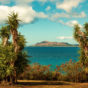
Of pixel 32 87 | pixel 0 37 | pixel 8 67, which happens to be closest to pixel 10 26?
pixel 0 37

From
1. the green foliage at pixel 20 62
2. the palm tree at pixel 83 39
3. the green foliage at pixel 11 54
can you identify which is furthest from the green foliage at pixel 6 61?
the palm tree at pixel 83 39

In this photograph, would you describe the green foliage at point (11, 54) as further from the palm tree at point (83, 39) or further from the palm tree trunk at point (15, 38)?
the palm tree at point (83, 39)

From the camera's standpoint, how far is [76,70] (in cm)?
2758

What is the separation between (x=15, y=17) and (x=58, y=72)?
584 inches

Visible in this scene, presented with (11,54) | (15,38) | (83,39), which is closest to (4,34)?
(15,38)

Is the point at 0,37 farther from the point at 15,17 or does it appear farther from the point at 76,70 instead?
the point at 76,70

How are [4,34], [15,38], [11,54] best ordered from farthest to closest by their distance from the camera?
[4,34]
[15,38]
[11,54]

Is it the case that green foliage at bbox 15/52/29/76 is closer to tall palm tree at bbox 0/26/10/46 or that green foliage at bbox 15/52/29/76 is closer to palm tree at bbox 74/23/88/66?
tall palm tree at bbox 0/26/10/46

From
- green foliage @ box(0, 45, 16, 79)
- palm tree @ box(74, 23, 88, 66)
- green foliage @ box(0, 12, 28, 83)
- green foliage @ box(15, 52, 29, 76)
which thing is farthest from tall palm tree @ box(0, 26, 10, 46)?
palm tree @ box(74, 23, 88, 66)

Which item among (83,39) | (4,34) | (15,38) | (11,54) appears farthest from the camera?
(83,39)

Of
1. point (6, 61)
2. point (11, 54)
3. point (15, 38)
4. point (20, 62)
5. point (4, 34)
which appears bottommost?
point (20, 62)

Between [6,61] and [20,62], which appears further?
[20,62]

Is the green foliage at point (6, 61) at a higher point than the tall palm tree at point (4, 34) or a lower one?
lower

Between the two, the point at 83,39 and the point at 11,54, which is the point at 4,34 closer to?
the point at 11,54
